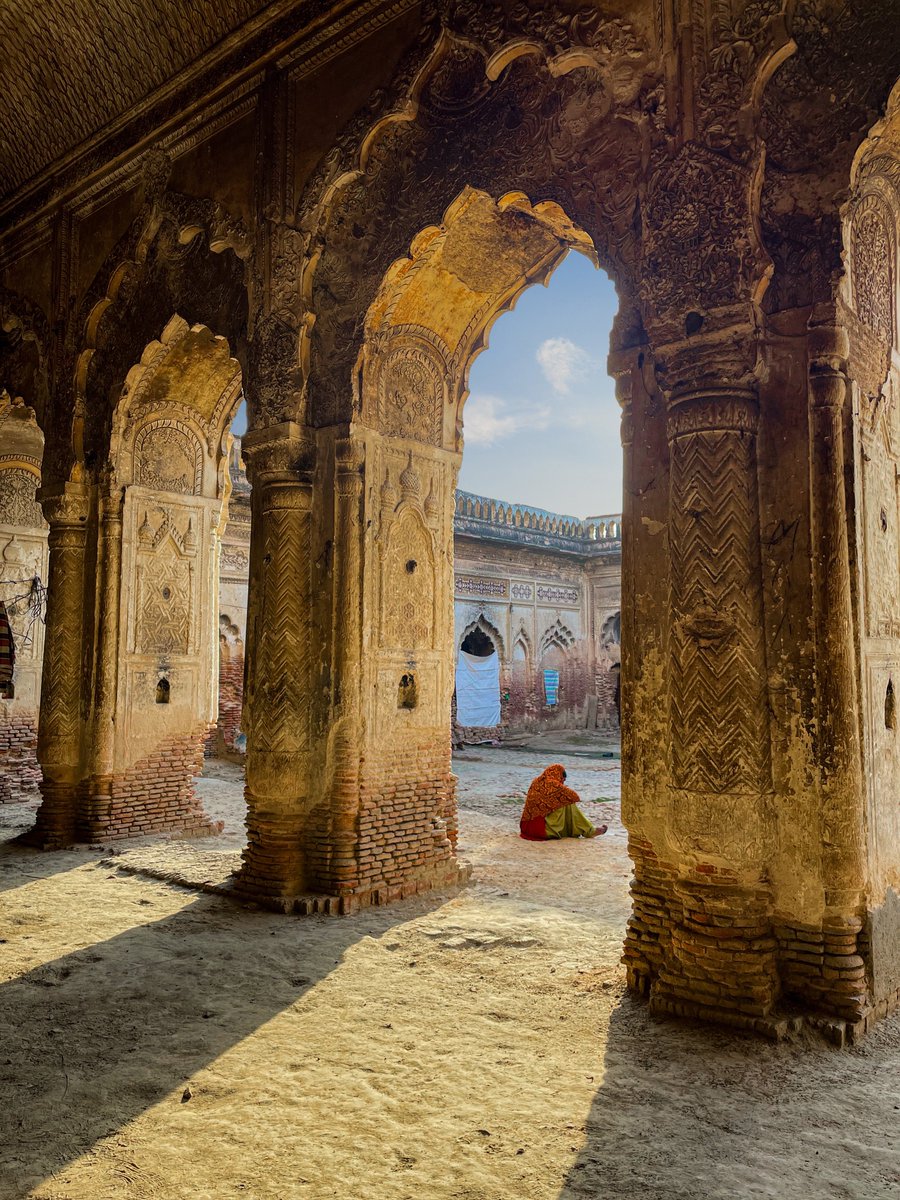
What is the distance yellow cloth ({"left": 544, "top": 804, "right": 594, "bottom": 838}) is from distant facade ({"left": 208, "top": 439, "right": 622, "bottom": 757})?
9.36 metres

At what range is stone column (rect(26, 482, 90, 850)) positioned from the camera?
8570mm

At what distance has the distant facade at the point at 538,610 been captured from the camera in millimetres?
19094

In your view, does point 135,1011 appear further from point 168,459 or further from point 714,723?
point 168,459

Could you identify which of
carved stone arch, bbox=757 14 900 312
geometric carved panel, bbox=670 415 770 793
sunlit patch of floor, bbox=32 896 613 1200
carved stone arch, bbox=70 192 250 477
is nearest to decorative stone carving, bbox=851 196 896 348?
carved stone arch, bbox=757 14 900 312

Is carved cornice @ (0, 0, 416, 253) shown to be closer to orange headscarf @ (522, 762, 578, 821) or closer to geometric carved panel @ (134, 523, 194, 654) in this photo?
geometric carved panel @ (134, 523, 194, 654)

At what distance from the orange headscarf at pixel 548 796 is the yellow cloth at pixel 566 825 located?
58 mm

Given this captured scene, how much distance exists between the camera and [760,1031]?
3936 millimetres

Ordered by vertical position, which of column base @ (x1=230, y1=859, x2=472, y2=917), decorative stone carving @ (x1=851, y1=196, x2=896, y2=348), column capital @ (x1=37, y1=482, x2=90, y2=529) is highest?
decorative stone carving @ (x1=851, y1=196, x2=896, y2=348)

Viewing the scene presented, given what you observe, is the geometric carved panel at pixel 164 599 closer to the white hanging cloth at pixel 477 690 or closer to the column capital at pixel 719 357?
the column capital at pixel 719 357

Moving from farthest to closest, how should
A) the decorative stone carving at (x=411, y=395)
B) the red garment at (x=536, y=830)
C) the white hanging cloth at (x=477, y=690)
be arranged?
the white hanging cloth at (x=477, y=690) → the red garment at (x=536, y=830) → the decorative stone carving at (x=411, y=395)

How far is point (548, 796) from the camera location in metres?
9.30

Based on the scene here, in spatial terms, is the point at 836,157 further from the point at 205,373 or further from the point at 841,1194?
the point at 205,373

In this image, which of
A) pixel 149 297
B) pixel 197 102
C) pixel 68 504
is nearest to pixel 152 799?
pixel 68 504

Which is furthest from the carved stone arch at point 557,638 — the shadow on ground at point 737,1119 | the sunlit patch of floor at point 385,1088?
the shadow on ground at point 737,1119
